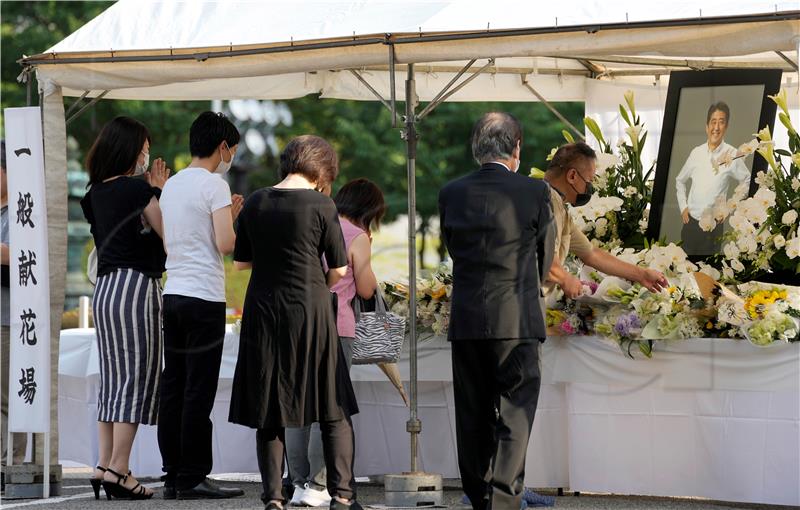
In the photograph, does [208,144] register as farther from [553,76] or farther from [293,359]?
[553,76]

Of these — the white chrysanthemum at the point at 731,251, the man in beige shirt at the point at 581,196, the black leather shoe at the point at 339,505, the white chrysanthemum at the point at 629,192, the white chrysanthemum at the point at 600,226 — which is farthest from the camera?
the white chrysanthemum at the point at 629,192

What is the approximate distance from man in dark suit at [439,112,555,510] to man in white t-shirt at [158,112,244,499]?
1347 millimetres

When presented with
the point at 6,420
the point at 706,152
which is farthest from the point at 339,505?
the point at 706,152

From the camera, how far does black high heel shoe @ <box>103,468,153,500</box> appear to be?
700 centimetres

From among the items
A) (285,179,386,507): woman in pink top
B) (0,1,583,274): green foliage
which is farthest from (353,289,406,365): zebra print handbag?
(0,1,583,274): green foliage

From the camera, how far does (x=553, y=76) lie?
9852mm

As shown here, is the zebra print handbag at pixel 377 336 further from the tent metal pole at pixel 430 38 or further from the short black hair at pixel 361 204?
the tent metal pole at pixel 430 38

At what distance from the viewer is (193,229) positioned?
6.77 metres

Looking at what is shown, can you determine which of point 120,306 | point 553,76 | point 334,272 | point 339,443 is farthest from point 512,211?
point 553,76

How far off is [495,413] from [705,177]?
7.34 ft

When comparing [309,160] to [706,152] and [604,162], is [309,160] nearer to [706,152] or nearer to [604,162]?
[604,162]

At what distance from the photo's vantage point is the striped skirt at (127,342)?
6973mm

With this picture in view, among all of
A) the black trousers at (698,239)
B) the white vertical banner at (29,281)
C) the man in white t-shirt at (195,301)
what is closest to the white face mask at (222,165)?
the man in white t-shirt at (195,301)

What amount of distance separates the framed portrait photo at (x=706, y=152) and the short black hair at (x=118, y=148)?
2.86 metres
